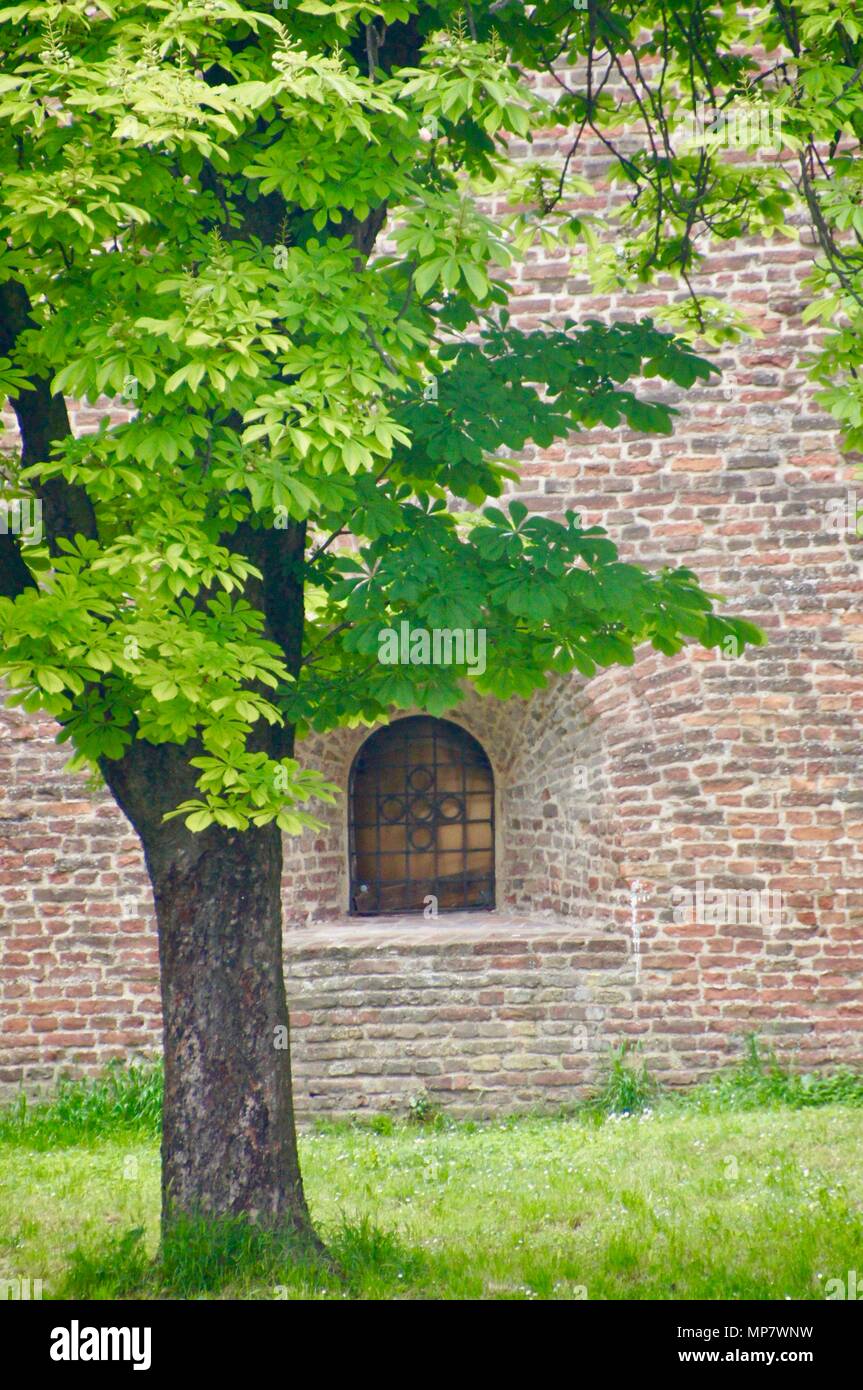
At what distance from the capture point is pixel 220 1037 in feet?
17.3

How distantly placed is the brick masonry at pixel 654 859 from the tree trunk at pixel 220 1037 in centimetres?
385

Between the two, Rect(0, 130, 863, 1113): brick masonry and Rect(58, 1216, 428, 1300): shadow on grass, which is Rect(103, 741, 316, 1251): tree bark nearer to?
Rect(58, 1216, 428, 1300): shadow on grass

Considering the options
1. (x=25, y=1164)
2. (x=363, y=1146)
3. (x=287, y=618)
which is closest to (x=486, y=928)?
(x=363, y=1146)

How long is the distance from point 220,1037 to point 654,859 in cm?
457

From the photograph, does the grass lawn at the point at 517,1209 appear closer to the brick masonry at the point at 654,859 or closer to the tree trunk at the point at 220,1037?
the tree trunk at the point at 220,1037

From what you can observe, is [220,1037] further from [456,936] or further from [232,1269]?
[456,936]

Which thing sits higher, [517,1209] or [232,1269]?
[232,1269]

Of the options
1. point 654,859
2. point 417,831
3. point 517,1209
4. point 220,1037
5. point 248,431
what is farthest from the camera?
point 417,831

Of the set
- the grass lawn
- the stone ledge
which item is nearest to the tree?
the grass lawn

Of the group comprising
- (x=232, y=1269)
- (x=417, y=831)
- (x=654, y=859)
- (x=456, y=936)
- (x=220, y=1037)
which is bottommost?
(x=232, y=1269)

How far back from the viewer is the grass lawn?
5344 mm

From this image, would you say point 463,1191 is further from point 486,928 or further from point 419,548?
point 419,548

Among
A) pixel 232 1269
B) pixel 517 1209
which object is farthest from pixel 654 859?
pixel 232 1269

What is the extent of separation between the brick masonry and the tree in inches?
144
